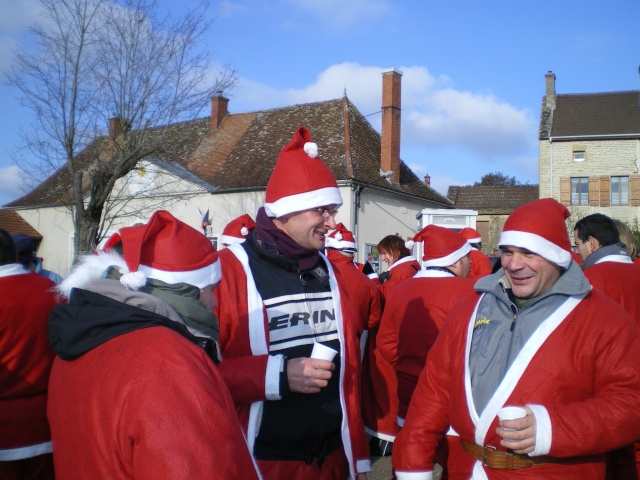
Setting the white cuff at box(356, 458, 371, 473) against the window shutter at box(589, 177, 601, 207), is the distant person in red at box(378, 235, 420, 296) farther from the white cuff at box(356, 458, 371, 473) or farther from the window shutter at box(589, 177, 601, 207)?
the window shutter at box(589, 177, 601, 207)

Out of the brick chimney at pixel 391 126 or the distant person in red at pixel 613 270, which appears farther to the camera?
the brick chimney at pixel 391 126

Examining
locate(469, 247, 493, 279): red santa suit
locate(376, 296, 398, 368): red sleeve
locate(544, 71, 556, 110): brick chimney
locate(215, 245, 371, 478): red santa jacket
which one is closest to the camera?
locate(215, 245, 371, 478): red santa jacket

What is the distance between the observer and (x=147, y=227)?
6.44ft

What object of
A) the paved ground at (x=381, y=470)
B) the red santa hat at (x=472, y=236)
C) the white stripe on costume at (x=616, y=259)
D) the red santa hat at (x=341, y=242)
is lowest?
the paved ground at (x=381, y=470)

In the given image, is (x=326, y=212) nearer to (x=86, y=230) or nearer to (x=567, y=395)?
(x=567, y=395)

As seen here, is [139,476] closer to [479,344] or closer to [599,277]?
[479,344]

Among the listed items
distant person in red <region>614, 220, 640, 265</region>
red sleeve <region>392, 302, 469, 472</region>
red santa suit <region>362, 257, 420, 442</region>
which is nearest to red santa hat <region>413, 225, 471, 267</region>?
distant person in red <region>614, 220, 640, 265</region>

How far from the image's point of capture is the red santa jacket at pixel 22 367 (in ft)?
11.8

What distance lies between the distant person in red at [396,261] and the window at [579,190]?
3191 centimetres

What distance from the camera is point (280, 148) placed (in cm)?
2761

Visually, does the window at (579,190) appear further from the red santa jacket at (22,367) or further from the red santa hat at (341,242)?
the red santa jacket at (22,367)

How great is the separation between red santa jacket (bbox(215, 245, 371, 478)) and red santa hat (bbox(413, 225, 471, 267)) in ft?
6.48

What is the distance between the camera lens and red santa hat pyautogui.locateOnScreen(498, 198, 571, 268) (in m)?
2.94

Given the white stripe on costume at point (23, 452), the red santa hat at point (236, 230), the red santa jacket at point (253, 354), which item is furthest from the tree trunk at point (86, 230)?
the red santa jacket at point (253, 354)
